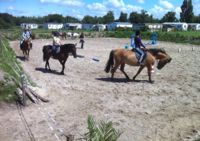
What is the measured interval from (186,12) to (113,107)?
463 ft

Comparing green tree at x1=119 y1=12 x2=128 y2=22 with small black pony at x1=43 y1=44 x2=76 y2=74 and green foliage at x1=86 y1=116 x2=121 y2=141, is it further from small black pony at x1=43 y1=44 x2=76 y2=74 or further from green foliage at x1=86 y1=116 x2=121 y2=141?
green foliage at x1=86 y1=116 x2=121 y2=141

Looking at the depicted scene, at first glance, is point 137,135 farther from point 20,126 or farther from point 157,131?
point 20,126

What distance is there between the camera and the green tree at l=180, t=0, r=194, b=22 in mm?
141950

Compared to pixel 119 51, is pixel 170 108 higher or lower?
lower

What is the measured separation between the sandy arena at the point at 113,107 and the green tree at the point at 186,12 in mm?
128371

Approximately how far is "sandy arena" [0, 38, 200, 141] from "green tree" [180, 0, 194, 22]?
12837cm

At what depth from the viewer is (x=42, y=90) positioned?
45.1ft

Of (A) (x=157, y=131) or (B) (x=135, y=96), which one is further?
(B) (x=135, y=96)

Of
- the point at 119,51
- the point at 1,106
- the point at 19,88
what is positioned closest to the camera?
the point at 1,106

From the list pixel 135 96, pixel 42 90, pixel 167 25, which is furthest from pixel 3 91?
pixel 167 25

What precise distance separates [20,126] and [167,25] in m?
122

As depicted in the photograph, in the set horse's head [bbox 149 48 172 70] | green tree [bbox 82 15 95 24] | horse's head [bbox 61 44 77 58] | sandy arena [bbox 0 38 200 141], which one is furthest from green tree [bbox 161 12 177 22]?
horse's head [bbox 149 48 172 70]

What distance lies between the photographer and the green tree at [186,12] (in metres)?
142

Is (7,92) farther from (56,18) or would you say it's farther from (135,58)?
(56,18)
